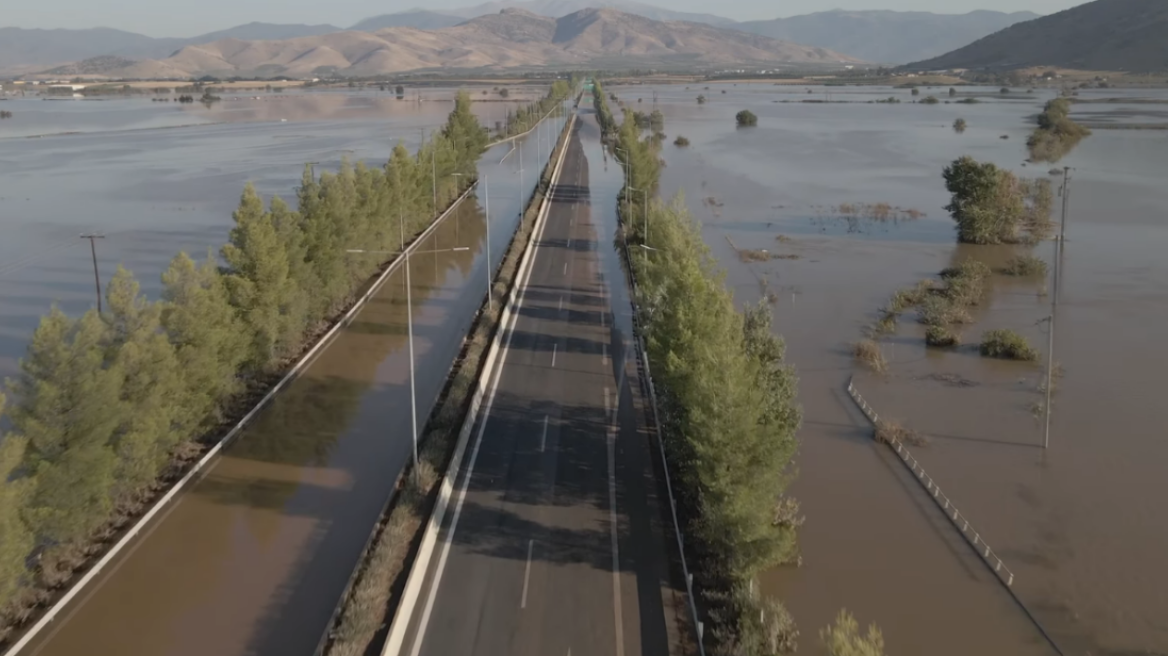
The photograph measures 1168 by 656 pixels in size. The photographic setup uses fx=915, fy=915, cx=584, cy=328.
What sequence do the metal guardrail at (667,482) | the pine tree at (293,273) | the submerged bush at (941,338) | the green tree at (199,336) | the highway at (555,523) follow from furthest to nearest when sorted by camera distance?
the submerged bush at (941,338) → the pine tree at (293,273) → the green tree at (199,336) → the metal guardrail at (667,482) → the highway at (555,523)

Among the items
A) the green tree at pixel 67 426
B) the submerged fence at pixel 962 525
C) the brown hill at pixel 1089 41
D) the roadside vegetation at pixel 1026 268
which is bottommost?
the submerged fence at pixel 962 525

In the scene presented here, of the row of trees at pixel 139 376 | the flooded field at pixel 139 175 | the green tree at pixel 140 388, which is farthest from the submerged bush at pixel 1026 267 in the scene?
the flooded field at pixel 139 175

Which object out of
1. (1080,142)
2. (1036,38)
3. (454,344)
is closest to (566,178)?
(454,344)

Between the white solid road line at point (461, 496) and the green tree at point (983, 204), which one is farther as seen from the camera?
the green tree at point (983, 204)

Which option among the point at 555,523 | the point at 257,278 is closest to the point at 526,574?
the point at 555,523

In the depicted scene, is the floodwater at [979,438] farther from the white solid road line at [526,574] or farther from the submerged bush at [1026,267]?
the white solid road line at [526,574]

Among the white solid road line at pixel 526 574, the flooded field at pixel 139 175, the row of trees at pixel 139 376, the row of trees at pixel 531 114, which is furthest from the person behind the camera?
the row of trees at pixel 531 114

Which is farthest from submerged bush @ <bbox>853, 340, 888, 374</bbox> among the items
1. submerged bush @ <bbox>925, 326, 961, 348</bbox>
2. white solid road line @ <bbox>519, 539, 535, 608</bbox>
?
white solid road line @ <bbox>519, 539, 535, 608</bbox>

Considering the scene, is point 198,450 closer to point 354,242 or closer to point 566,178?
point 354,242

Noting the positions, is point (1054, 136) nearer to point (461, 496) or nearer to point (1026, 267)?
point (1026, 267)
